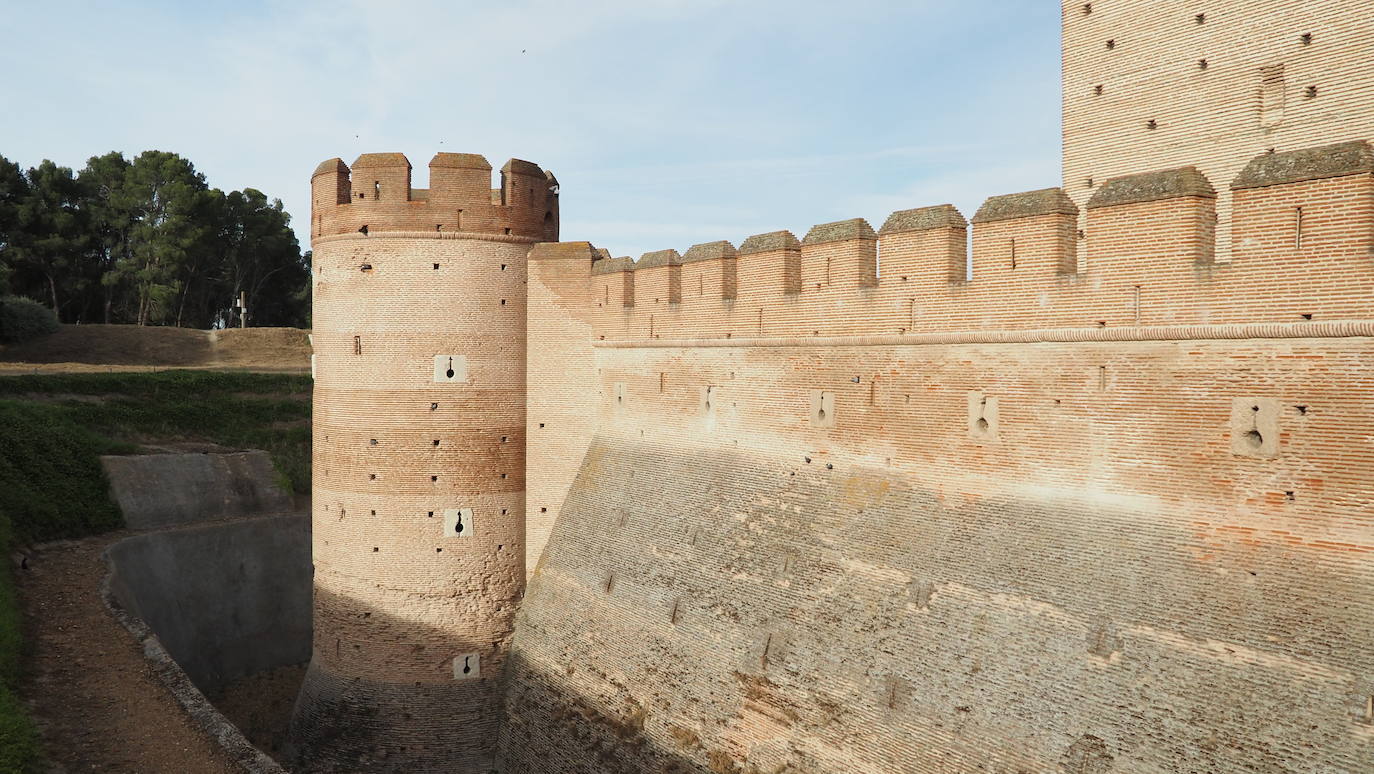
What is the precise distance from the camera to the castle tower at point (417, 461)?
587 inches

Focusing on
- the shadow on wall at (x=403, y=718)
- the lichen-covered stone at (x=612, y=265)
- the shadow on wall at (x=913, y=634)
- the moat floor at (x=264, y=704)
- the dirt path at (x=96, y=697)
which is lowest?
the moat floor at (x=264, y=704)

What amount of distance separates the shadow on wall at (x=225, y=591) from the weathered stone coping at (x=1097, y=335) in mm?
13722

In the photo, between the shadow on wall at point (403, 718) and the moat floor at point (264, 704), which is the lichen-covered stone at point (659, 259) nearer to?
the shadow on wall at point (403, 718)

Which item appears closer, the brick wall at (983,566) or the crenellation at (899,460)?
the brick wall at (983,566)

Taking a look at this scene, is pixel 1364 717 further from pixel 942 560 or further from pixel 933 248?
pixel 933 248

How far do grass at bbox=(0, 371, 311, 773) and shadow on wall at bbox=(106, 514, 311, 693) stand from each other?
1406 millimetres

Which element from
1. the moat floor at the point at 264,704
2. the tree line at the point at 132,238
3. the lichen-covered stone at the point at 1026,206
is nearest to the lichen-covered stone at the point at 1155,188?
the lichen-covered stone at the point at 1026,206

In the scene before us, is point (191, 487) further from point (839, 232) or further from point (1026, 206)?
point (1026, 206)

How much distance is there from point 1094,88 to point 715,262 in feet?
20.7

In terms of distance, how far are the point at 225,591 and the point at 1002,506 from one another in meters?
18.1

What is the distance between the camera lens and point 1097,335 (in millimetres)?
8594

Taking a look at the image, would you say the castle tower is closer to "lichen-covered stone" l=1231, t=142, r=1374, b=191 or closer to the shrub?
"lichen-covered stone" l=1231, t=142, r=1374, b=191

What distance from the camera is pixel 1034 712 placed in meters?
7.98

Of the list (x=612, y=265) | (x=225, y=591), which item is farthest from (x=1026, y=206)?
(x=225, y=591)
